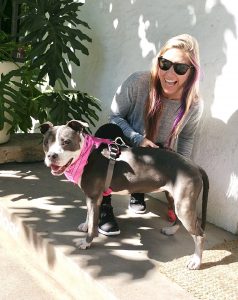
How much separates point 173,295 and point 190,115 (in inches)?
54.5

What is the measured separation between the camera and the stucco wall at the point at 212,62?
3.31m

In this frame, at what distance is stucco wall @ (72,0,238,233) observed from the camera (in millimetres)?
3309

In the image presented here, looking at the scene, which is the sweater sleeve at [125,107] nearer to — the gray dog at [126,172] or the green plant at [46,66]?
the gray dog at [126,172]

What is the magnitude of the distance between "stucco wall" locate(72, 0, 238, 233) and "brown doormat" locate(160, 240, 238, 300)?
1.86 feet

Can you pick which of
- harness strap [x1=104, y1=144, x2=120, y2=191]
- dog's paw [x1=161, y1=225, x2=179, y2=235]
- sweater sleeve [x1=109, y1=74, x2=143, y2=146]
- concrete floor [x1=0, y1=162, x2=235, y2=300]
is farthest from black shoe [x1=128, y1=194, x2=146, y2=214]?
harness strap [x1=104, y1=144, x2=120, y2=191]

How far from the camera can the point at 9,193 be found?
3.62 meters

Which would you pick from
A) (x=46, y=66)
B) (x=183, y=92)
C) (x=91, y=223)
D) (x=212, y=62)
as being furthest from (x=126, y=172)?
(x=46, y=66)

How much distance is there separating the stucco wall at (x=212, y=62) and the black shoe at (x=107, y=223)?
95 cm

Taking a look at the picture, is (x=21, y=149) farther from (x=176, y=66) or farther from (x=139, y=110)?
(x=176, y=66)

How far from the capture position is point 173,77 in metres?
2.91

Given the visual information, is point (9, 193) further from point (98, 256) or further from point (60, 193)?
point (98, 256)

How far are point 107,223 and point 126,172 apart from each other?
567mm

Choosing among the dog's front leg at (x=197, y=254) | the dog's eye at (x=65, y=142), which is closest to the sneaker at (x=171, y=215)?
the dog's front leg at (x=197, y=254)

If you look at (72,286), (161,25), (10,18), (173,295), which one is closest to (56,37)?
(161,25)
